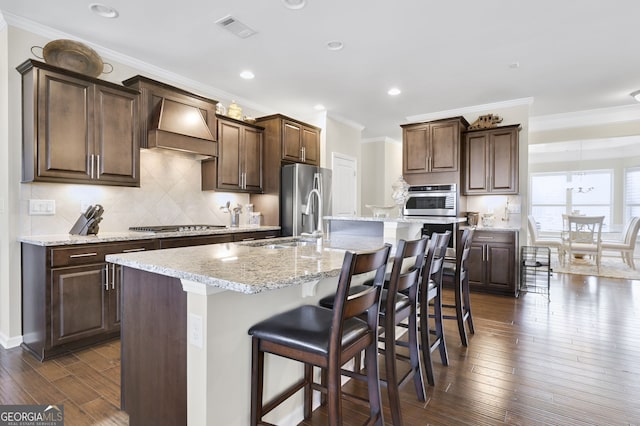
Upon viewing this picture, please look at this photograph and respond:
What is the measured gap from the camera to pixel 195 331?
1.30 metres

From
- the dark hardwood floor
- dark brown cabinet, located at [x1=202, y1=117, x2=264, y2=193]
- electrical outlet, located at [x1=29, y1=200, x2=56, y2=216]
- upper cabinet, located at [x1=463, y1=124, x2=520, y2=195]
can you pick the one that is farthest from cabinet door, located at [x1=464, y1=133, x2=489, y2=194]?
electrical outlet, located at [x1=29, y1=200, x2=56, y2=216]

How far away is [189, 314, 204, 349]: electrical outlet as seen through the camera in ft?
4.22

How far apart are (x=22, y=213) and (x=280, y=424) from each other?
274cm

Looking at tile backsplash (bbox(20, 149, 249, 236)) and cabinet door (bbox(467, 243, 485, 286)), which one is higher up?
tile backsplash (bbox(20, 149, 249, 236))

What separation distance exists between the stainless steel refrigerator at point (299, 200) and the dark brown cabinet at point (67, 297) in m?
2.16

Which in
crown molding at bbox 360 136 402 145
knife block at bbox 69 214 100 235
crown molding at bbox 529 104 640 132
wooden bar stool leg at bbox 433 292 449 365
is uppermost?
crown molding at bbox 360 136 402 145

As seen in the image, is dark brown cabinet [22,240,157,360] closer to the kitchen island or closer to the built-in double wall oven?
the kitchen island

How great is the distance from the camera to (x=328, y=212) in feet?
17.3

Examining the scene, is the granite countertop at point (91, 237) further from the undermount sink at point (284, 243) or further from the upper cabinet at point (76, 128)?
the undermount sink at point (284, 243)

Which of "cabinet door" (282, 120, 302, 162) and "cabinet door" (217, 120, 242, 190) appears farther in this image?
"cabinet door" (282, 120, 302, 162)

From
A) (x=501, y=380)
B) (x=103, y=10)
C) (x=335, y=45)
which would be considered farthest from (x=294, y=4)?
(x=501, y=380)

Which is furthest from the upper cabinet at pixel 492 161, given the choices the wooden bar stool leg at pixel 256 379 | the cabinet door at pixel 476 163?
the wooden bar stool leg at pixel 256 379

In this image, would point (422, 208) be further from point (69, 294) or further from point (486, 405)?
point (69, 294)

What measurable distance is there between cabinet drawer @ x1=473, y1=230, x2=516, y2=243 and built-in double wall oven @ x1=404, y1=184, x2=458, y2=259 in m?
0.34
